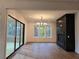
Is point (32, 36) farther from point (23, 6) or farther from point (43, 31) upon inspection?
point (23, 6)

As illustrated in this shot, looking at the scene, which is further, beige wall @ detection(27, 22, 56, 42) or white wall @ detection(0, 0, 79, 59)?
beige wall @ detection(27, 22, 56, 42)

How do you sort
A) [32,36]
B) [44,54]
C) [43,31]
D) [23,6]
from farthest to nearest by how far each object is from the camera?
[43,31] < [32,36] < [44,54] < [23,6]

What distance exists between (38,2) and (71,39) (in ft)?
12.9

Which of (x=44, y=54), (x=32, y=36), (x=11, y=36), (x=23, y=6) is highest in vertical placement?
(x=23, y=6)

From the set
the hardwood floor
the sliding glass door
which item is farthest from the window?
the sliding glass door

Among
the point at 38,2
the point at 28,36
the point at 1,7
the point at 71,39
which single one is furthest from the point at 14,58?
the point at 28,36

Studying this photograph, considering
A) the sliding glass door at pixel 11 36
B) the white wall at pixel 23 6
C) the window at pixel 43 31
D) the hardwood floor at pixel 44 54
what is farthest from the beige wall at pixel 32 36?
the white wall at pixel 23 6

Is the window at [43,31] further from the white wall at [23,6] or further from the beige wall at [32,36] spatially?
the white wall at [23,6]

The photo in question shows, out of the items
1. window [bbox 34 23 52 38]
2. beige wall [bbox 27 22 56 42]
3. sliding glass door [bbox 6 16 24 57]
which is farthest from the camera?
window [bbox 34 23 52 38]

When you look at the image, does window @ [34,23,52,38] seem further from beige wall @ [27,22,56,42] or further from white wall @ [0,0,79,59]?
white wall @ [0,0,79,59]

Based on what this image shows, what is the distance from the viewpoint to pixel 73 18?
7340mm

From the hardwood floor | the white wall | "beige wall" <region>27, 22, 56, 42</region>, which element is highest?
the white wall

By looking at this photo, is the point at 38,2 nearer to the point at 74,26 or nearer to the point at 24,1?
the point at 24,1

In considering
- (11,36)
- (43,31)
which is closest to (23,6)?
(11,36)
